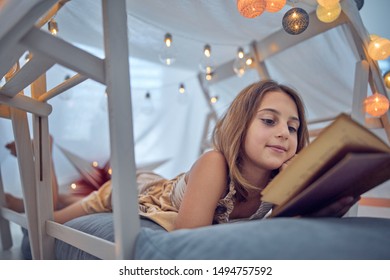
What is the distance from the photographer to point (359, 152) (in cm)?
38

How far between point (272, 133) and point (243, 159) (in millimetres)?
101

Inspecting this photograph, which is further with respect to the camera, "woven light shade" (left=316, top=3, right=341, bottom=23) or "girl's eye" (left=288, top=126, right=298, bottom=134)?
"woven light shade" (left=316, top=3, right=341, bottom=23)

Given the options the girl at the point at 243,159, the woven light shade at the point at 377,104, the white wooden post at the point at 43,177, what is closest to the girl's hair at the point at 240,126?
the girl at the point at 243,159

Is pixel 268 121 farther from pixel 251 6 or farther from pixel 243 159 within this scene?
pixel 251 6

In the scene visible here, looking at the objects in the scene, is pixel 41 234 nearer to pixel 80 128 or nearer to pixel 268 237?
pixel 268 237

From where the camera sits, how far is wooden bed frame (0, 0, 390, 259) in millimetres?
361

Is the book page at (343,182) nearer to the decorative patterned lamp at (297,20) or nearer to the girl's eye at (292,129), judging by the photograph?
the girl's eye at (292,129)

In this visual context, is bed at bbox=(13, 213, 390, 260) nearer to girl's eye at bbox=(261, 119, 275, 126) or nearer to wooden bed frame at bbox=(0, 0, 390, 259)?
wooden bed frame at bbox=(0, 0, 390, 259)

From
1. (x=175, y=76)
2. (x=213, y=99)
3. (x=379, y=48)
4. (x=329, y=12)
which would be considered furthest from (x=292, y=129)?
(x=175, y=76)

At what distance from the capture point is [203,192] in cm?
55

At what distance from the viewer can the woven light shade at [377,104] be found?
113 cm

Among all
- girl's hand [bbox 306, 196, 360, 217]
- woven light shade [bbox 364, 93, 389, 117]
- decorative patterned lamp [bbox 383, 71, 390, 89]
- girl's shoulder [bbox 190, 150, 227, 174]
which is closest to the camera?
girl's hand [bbox 306, 196, 360, 217]

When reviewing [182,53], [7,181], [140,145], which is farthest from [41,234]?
[140,145]

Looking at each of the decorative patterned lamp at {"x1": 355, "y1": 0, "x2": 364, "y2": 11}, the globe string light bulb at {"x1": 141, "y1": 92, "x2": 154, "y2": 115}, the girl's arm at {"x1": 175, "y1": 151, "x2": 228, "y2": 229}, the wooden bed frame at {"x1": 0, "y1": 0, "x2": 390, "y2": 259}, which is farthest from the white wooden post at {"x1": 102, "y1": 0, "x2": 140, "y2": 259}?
the globe string light bulb at {"x1": 141, "y1": 92, "x2": 154, "y2": 115}
